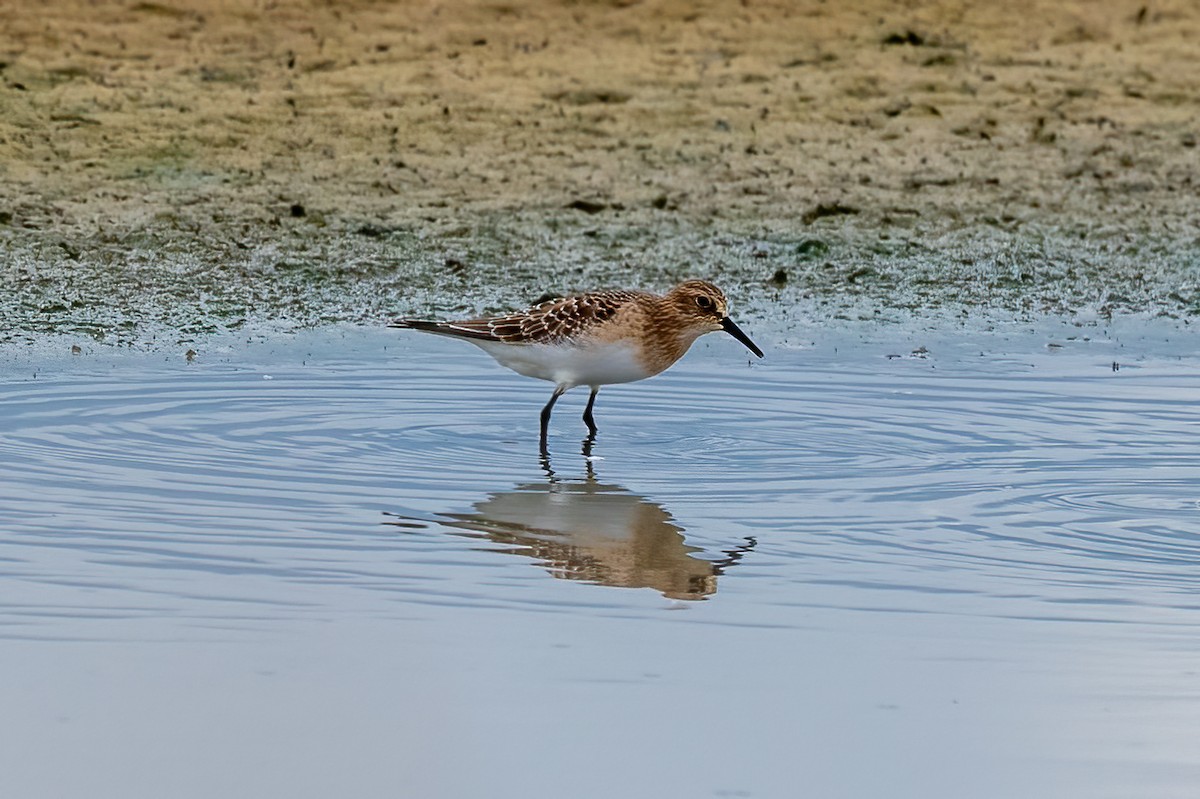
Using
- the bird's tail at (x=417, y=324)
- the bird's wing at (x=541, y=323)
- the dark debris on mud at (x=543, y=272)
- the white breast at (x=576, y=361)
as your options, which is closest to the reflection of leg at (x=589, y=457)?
the white breast at (x=576, y=361)

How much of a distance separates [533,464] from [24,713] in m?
3.69

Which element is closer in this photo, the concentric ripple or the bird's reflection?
the concentric ripple

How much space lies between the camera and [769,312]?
38.1 ft

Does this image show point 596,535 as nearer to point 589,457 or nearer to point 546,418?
point 589,457

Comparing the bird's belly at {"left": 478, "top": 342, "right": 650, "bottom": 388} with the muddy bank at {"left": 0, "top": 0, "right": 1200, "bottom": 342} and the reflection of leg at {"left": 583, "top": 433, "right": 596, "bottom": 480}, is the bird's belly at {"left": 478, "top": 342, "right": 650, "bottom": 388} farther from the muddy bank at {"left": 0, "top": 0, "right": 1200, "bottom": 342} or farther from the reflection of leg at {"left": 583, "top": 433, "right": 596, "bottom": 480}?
the muddy bank at {"left": 0, "top": 0, "right": 1200, "bottom": 342}

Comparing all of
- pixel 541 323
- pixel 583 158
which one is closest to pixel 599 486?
pixel 541 323

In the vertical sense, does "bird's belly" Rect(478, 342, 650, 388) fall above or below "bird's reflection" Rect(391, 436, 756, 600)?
above

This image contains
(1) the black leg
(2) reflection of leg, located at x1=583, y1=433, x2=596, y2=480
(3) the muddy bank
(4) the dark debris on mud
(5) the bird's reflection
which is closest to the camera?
(5) the bird's reflection

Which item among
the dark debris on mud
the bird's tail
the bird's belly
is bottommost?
the bird's belly

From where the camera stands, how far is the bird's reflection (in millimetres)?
6785

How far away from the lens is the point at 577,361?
31.1ft

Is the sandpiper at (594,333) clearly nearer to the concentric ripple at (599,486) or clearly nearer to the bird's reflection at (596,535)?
the concentric ripple at (599,486)

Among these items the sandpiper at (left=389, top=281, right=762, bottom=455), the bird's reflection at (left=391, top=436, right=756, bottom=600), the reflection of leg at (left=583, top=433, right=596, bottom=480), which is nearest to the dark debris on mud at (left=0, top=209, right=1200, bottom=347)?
the sandpiper at (left=389, top=281, right=762, bottom=455)

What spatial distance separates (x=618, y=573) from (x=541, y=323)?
2864 millimetres
